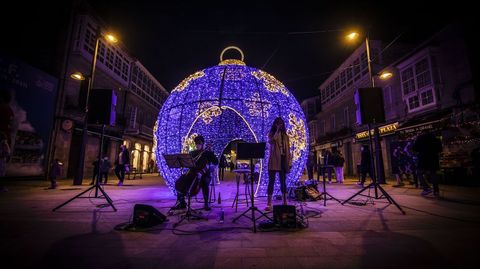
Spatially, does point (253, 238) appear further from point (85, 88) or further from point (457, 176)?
point (457, 176)

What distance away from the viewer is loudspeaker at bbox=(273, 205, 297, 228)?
3723 millimetres

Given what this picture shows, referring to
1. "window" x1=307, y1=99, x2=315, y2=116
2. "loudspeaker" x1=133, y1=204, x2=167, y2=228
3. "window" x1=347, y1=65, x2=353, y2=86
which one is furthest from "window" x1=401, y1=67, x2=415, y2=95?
"window" x1=307, y1=99, x2=315, y2=116

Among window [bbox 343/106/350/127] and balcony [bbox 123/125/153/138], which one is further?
window [bbox 343/106/350/127]

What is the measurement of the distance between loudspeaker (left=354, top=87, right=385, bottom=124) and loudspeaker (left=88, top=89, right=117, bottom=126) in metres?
6.72

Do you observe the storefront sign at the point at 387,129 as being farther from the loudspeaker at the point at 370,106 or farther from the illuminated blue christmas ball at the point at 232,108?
the illuminated blue christmas ball at the point at 232,108

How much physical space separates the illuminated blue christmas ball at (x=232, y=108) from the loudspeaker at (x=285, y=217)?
3067 mm

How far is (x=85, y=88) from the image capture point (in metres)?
10.9

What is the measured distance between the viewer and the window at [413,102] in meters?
16.0

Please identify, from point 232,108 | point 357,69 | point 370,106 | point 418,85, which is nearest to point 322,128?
point 357,69

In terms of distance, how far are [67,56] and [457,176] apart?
2444cm

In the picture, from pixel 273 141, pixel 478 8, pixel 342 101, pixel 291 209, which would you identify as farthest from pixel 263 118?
pixel 342 101

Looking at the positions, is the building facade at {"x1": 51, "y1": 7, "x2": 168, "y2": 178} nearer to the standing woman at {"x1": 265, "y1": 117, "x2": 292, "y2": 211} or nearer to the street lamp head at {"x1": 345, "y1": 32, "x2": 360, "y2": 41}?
the standing woman at {"x1": 265, "y1": 117, "x2": 292, "y2": 211}

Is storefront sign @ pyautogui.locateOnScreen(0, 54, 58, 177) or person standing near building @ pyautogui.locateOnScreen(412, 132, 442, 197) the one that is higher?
storefront sign @ pyautogui.locateOnScreen(0, 54, 58, 177)

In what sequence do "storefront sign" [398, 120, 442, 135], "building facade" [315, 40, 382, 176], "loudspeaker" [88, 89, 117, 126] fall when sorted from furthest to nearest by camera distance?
"building facade" [315, 40, 382, 176], "storefront sign" [398, 120, 442, 135], "loudspeaker" [88, 89, 117, 126]
